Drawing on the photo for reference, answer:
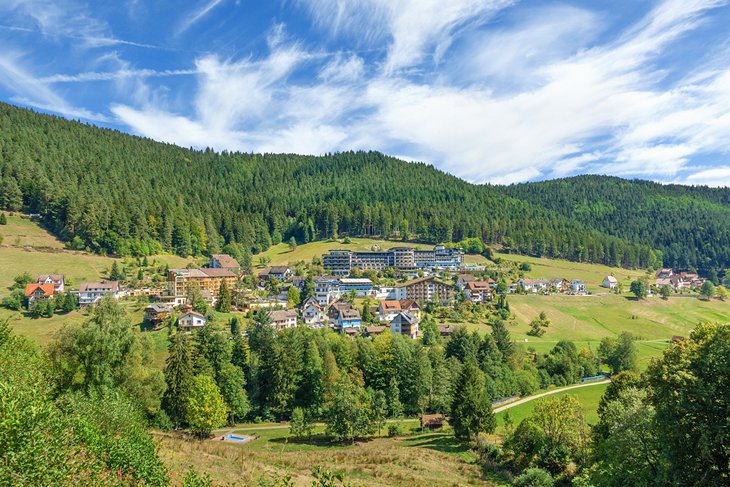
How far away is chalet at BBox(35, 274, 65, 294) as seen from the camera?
77.5m

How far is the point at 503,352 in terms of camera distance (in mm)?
72125

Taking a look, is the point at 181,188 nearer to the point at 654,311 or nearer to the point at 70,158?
the point at 70,158

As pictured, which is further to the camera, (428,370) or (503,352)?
(503,352)

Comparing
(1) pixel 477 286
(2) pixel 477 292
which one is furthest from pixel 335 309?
(1) pixel 477 286

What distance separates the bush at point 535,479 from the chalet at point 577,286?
357ft

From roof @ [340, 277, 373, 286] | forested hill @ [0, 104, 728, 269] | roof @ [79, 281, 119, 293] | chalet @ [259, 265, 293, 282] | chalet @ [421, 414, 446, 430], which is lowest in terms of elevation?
chalet @ [421, 414, 446, 430]

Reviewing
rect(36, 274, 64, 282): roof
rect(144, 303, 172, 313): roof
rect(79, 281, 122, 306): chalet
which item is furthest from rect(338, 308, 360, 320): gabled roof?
rect(36, 274, 64, 282): roof

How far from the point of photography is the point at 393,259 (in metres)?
137

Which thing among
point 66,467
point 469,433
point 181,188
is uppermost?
point 181,188

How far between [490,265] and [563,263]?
42062 mm

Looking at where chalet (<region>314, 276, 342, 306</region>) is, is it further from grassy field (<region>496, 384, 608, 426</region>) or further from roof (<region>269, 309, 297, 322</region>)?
grassy field (<region>496, 384, 608, 426</region>)

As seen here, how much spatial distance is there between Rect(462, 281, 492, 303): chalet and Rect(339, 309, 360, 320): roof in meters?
34.7

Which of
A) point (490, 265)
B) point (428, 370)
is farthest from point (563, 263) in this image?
point (428, 370)

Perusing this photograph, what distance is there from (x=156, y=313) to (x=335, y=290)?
142 feet
